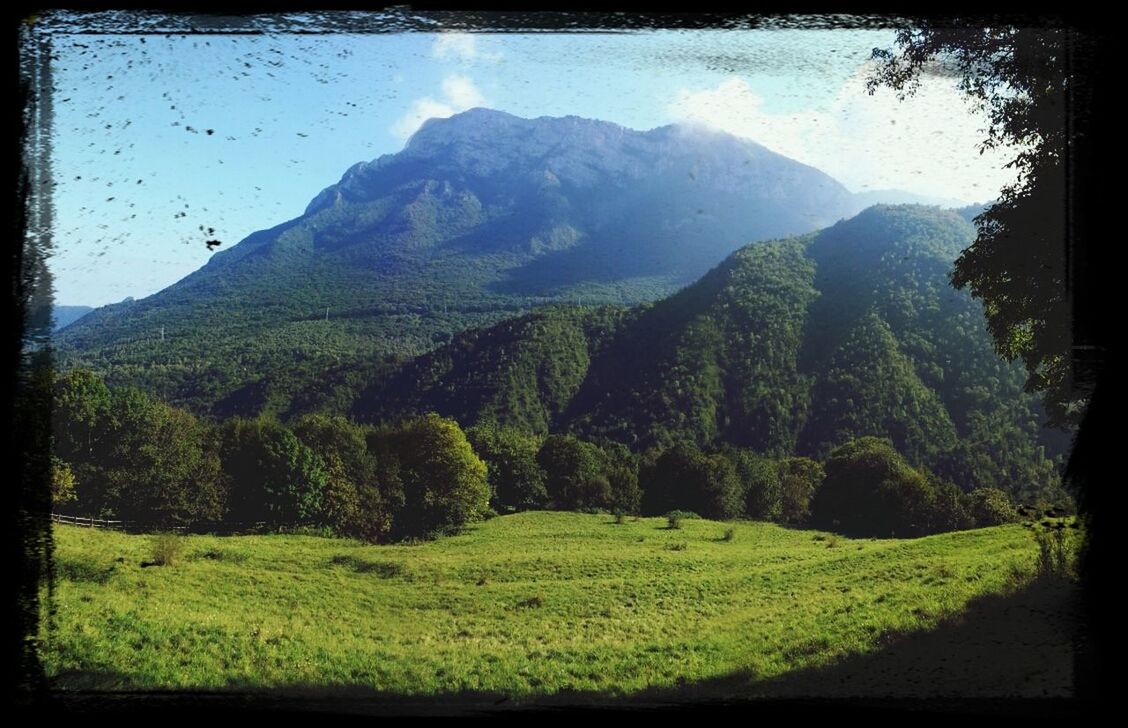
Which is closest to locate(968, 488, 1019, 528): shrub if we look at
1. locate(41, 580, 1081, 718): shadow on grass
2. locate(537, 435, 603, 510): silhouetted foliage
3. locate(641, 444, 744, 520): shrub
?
locate(41, 580, 1081, 718): shadow on grass

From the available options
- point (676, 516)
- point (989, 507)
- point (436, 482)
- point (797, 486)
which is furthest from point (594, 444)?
point (989, 507)

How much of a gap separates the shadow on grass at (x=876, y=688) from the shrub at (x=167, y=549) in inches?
30.9

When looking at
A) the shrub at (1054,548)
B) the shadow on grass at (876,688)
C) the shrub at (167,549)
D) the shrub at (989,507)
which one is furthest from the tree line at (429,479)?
the shadow on grass at (876,688)

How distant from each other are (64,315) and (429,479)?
7.43 ft

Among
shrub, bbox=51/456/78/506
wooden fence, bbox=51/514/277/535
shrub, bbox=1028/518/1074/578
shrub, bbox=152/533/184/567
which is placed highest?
shrub, bbox=51/456/78/506

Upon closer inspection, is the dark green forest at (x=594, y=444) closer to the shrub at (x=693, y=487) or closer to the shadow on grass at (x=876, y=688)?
the shrub at (x=693, y=487)

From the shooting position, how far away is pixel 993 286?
387cm

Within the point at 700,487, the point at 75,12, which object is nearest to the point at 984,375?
the point at 700,487

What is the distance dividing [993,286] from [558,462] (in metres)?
3.24

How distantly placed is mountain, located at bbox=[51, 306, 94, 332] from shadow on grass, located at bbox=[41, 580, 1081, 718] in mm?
1827

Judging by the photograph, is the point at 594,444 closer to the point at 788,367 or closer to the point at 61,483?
the point at 788,367

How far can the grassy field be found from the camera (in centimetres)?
308

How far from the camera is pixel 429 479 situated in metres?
3.94

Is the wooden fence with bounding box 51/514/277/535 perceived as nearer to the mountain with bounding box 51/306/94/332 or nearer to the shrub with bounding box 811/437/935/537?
the mountain with bounding box 51/306/94/332
